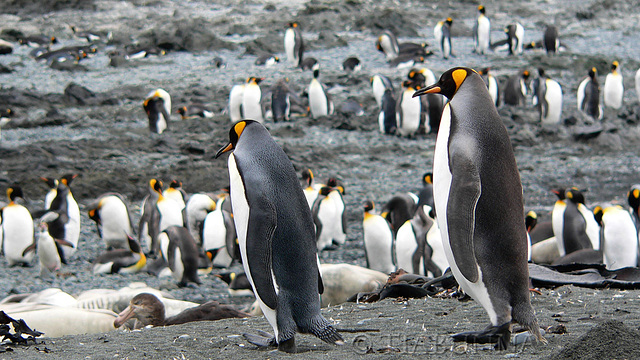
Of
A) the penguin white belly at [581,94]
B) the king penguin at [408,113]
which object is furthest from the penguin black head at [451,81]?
the penguin white belly at [581,94]

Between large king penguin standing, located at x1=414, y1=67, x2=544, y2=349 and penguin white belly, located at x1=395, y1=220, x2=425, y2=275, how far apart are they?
488cm

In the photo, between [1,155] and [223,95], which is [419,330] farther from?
[223,95]

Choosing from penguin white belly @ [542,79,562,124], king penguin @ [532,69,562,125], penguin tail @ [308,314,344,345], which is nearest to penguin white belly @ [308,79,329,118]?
king penguin @ [532,69,562,125]

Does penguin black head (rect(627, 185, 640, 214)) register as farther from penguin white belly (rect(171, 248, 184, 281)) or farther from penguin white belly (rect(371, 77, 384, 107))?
penguin white belly (rect(371, 77, 384, 107))

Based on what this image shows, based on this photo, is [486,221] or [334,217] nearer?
[486,221]

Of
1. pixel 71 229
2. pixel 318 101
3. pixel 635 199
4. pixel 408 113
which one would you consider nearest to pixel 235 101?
pixel 318 101

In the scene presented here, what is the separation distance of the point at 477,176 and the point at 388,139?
487 inches

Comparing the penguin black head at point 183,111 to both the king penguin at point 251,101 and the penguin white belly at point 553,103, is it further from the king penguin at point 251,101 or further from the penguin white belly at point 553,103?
the penguin white belly at point 553,103

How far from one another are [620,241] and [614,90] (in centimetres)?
1230

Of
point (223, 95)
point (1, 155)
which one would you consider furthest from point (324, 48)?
point (1, 155)

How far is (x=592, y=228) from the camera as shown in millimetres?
8742

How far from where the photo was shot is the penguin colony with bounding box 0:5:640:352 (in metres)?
3.46

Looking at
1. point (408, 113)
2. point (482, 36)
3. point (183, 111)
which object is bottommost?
point (408, 113)

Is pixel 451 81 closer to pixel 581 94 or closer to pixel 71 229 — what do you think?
pixel 71 229
